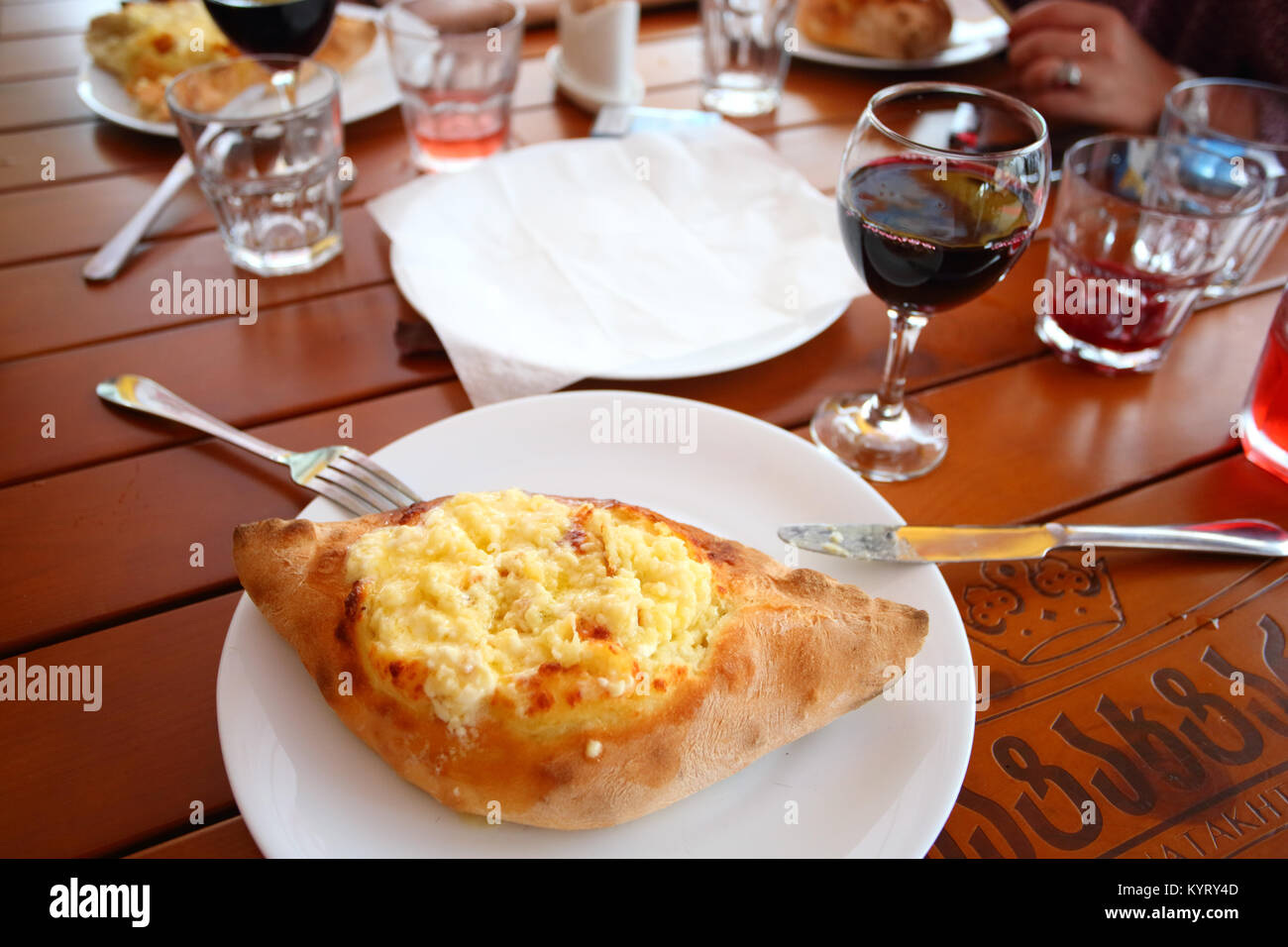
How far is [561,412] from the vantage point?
1.07 metres

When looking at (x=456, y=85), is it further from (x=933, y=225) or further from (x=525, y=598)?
(x=525, y=598)

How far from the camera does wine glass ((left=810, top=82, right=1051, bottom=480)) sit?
1009 mm

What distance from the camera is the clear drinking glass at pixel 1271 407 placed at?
1110 millimetres

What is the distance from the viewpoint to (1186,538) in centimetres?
103

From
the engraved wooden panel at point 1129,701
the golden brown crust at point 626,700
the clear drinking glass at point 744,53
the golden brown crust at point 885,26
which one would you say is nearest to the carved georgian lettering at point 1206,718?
the engraved wooden panel at point 1129,701

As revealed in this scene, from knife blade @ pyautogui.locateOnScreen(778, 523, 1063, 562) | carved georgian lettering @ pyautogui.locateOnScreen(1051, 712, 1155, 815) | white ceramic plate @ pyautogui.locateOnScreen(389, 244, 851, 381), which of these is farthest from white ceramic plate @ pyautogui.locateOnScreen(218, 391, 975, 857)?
white ceramic plate @ pyautogui.locateOnScreen(389, 244, 851, 381)

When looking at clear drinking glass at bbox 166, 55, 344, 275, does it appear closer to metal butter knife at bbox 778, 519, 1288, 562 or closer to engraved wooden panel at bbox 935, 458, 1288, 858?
metal butter knife at bbox 778, 519, 1288, 562

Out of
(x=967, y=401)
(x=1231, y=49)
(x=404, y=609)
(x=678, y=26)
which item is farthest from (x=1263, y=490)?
(x=678, y=26)

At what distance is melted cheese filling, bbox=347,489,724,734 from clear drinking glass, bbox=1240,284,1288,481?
0.81m

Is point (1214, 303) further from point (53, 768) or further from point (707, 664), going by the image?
point (53, 768)

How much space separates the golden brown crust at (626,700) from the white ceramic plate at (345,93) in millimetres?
1225

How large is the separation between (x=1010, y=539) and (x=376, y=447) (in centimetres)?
77

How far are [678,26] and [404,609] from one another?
198 centimetres

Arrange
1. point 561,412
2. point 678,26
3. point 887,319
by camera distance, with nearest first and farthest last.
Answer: point 561,412 → point 887,319 → point 678,26
